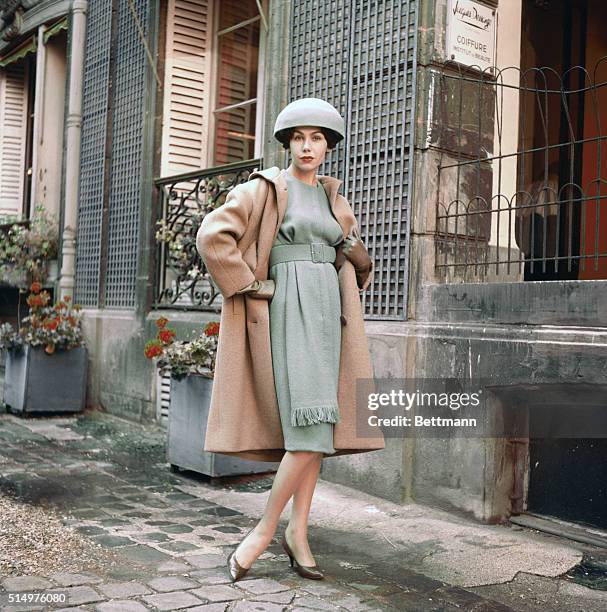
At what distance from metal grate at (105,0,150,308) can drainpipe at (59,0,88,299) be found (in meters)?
0.85

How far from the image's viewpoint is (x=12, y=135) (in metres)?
13.0

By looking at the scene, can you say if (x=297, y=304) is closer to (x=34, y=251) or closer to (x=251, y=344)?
(x=251, y=344)

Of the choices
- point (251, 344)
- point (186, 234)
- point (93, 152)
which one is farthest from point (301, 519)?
point (93, 152)

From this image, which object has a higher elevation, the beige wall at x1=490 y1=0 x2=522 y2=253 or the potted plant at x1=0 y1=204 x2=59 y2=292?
the beige wall at x1=490 y1=0 x2=522 y2=253

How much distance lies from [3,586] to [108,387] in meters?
5.76

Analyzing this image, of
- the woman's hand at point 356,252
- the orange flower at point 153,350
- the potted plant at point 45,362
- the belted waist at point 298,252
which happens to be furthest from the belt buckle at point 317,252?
the potted plant at point 45,362

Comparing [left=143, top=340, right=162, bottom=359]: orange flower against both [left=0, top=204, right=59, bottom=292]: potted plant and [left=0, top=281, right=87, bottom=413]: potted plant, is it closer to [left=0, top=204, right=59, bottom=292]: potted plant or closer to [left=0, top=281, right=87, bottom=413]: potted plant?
[left=0, top=281, right=87, bottom=413]: potted plant

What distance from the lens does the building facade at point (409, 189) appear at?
4805mm

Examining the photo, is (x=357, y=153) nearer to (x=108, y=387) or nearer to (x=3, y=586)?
(x=3, y=586)

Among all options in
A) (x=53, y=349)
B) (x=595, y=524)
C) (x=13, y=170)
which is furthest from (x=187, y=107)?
(x=595, y=524)

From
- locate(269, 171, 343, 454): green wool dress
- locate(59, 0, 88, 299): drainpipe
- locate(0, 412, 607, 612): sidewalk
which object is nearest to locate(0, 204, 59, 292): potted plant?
locate(59, 0, 88, 299): drainpipe

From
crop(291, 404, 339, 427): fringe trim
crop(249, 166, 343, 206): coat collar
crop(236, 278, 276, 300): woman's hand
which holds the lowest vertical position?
crop(291, 404, 339, 427): fringe trim

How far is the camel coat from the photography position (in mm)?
3568

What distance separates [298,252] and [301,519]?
1.20 metres
